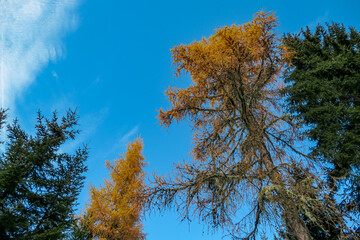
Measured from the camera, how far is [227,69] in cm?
484

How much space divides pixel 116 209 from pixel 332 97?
9.87 metres

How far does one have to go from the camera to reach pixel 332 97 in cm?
742

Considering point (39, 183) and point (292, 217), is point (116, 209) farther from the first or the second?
point (292, 217)

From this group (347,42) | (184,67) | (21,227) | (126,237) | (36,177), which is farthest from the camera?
(126,237)

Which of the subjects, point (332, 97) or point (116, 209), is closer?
point (332, 97)

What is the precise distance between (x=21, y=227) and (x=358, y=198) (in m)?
9.71

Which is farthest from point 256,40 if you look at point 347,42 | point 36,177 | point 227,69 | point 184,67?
point 36,177

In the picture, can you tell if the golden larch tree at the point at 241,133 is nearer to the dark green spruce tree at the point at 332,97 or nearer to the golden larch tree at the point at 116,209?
the dark green spruce tree at the point at 332,97

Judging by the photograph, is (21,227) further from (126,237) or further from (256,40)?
(256,40)

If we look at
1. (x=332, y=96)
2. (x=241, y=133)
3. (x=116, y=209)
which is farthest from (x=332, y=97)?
(x=116, y=209)

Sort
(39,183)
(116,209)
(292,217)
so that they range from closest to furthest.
Answer: (292,217), (39,183), (116,209)

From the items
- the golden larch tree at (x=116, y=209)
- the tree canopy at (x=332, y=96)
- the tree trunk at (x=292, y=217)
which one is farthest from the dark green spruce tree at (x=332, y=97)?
the golden larch tree at (x=116, y=209)

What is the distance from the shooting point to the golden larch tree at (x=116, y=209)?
9.05 m

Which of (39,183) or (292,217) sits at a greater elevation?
(39,183)
